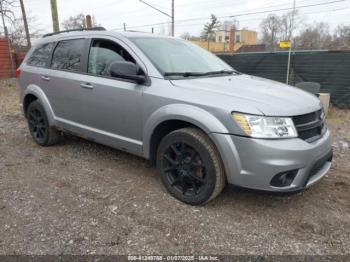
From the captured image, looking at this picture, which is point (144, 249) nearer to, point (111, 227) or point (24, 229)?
Result: point (111, 227)

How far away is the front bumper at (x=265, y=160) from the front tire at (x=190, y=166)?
113 millimetres

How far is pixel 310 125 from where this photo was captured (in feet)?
9.47

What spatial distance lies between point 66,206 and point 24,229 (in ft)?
1.52

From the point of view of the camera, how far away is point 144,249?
2.51m

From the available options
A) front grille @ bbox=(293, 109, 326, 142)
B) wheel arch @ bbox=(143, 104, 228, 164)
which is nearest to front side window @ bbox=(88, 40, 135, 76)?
wheel arch @ bbox=(143, 104, 228, 164)

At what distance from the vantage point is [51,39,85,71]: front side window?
4.14 metres

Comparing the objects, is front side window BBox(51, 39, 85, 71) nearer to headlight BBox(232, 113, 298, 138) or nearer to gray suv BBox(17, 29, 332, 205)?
gray suv BBox(17, 29, 332, 205)

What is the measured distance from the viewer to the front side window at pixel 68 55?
414 cm

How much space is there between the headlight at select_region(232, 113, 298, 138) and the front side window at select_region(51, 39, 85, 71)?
8.02 feet

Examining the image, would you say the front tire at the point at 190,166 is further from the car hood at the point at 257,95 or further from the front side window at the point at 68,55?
the front side window at the point at 68,55

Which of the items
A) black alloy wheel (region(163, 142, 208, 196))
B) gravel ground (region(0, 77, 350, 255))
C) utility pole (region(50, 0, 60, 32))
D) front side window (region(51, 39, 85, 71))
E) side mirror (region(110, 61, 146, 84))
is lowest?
gravel ground (region(0, 77, 350, 255))

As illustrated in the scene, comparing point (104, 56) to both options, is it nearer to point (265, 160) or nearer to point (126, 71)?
point (126, 71)

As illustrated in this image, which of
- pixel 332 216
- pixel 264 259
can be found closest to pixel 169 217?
pixel 264 259

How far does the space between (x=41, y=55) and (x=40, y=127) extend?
1.11 meters
